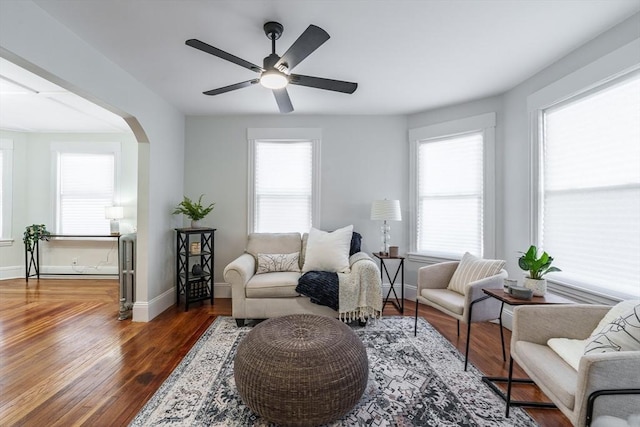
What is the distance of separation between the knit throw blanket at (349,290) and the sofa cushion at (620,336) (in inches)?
→ 65.9

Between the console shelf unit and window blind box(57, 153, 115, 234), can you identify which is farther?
window blind box(57, 153, 115, 234)

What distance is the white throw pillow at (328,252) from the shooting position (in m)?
3.07

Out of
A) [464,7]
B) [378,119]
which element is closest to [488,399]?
[464,7]

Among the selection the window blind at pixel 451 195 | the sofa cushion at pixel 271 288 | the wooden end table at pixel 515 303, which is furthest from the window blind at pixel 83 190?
the wooden end table at pixel 515 303

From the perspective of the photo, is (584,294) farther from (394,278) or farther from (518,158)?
(394,278)

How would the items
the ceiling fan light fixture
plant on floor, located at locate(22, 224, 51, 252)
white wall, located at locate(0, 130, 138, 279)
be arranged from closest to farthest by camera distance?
the ceiling fan light fixture → plant on floor, located at locate(22, 224, 51, 252) → white wall, located at locate(0, 130, 138, 279)

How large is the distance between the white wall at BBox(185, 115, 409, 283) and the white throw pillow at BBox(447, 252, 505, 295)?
124 cm

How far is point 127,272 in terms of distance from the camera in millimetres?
3090

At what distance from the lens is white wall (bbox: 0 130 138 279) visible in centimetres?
466

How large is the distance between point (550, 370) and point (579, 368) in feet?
0.80

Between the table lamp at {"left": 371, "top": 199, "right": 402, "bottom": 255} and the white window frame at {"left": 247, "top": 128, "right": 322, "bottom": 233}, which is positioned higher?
the white window frame at {"left": 247, "top": 128, "right": 322, "bottom": 233}

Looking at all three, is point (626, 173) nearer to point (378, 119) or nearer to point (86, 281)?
point (378, 119)

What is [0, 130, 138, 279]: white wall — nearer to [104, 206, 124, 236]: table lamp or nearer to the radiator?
[104, 206, 124, 236]: table lamp

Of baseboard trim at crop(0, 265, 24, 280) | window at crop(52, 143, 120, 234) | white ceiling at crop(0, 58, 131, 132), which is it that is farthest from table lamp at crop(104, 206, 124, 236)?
baseboard trim at crop(0, 265, 24, 280)
